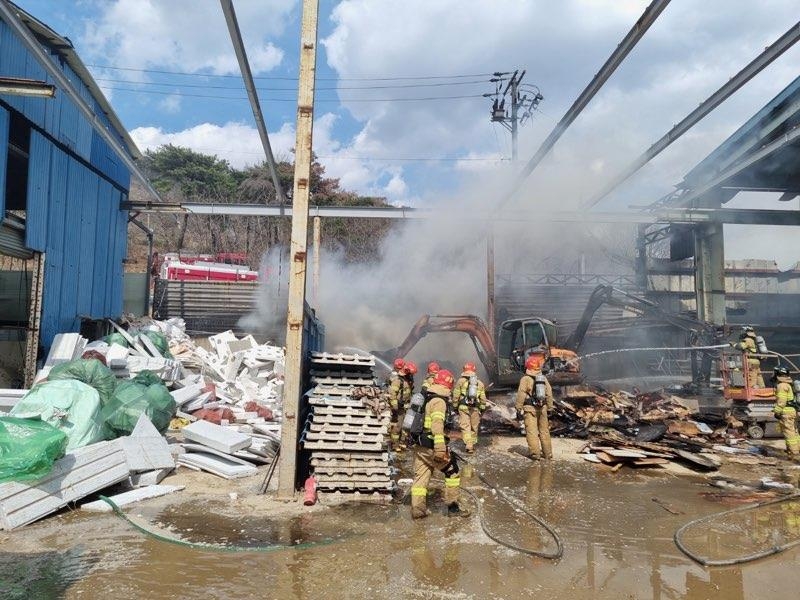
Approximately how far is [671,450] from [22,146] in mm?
14239

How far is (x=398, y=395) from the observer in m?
10.1

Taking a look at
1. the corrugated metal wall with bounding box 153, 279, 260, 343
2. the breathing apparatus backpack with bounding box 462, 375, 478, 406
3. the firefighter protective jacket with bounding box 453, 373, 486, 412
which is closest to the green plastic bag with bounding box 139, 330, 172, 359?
the corrugated metal wall with bounding box 153, 279, 260, 343

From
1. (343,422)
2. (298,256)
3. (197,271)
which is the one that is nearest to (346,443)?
(343,422)

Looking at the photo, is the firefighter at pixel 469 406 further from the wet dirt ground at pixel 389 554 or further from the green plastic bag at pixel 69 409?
the green plastic bag at pixel 69 409

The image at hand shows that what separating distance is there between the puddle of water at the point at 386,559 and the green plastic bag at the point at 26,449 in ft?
1.82

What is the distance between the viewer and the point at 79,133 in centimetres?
1232

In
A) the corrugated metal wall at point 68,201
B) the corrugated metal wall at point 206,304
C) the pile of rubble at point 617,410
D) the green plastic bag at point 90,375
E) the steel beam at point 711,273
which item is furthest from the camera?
the corrugated metal wall at point 206,304

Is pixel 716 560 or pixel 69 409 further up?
pixel 69 409

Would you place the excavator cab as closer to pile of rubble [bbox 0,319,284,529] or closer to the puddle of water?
pile of rubble [bbox 0,319,284,529]

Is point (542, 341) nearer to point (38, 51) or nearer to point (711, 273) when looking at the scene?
point (711, 273)

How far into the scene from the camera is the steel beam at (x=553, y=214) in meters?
16.8

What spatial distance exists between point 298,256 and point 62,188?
8244mm

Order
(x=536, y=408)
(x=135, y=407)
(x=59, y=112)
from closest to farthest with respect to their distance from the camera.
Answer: (x=135, y=407)
(x=536, y=408)
(x=59, y=112)

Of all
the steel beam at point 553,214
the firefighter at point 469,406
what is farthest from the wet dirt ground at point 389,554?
the steel beam at point 553,214
